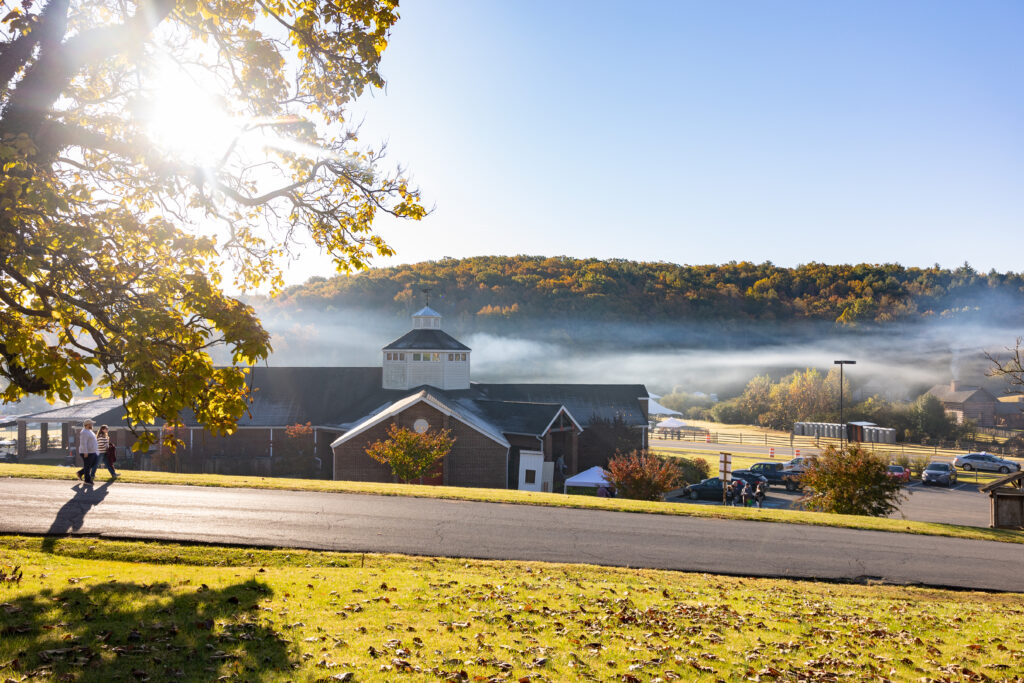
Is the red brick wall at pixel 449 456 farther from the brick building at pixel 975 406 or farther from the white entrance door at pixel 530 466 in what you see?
the brick building at pixel 975 406

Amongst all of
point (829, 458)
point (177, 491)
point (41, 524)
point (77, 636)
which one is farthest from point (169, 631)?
Answer: point (829, 458)

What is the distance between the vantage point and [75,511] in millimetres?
16547

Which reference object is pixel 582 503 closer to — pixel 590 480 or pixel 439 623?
pixel 439 623

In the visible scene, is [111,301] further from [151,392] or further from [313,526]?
[313,526]

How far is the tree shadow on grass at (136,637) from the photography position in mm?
7332

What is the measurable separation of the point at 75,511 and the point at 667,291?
123595mm

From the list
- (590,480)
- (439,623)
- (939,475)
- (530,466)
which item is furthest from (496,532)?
(939,475)

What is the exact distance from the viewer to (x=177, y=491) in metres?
20.4

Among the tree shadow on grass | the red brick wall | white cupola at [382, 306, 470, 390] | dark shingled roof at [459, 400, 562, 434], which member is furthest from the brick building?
the tree shadow on grass

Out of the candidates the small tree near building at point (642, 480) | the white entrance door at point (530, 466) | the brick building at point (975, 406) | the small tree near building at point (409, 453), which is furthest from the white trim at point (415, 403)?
the brick building at point (975, 406)

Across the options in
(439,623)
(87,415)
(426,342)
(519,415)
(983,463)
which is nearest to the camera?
(439,623)

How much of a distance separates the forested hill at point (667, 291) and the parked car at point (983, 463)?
7275cm

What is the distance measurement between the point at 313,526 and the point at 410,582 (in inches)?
217

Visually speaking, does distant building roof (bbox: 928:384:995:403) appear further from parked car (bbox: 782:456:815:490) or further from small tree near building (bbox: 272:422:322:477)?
small tree near building (bbox: 272:422:322:477)
